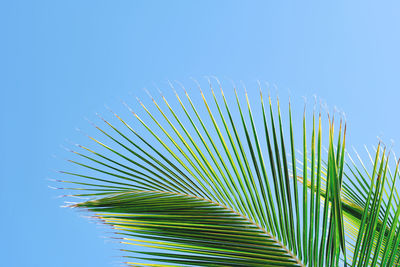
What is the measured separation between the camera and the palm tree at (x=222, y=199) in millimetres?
1500

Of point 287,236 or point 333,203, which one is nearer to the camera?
point 333,203

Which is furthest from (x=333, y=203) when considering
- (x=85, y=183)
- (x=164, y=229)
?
(x=85, y=183)

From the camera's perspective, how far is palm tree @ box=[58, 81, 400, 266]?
4.92 ft

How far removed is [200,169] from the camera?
1.80m

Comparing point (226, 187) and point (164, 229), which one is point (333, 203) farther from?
point (164, 229)

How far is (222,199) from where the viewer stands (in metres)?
1.77

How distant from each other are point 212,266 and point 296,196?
1.28 feet

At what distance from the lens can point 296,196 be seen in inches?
63.6

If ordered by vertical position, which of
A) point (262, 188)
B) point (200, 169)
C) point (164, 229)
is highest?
point (200, 169)

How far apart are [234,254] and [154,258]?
0.28 m

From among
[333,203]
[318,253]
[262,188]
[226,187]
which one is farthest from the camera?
[226,187]

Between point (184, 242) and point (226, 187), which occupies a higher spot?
point (226, 187)

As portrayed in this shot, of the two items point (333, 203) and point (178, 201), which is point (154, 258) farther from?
point (333, 203)

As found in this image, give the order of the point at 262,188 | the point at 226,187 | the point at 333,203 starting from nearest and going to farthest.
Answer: the point at 333,203 < the point at 262,188 < the point at 226,187
